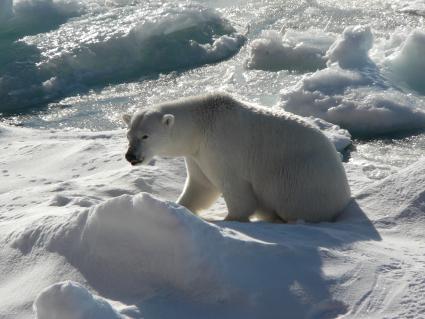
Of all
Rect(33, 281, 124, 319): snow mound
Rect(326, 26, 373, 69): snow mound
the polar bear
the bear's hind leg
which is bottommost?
Rect(326, 26, 373, 69): snow mound

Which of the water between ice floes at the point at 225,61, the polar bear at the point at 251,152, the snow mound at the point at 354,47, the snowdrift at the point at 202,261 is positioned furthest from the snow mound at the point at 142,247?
the snow mound at the point at 354,47

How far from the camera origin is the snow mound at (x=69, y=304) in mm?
3223

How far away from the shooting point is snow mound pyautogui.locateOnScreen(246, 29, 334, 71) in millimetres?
11617

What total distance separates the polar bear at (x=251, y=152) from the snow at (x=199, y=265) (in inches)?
16.4

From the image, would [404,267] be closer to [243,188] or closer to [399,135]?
[243,188]

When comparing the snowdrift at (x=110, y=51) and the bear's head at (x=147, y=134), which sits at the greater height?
the bear's head at (x=147, y=134)

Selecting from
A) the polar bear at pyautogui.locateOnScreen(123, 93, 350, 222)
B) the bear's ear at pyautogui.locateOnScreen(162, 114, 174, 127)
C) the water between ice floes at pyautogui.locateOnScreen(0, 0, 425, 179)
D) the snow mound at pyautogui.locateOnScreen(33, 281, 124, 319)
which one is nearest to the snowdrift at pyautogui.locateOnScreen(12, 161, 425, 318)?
the snow mound at pyautogui.locateOnScreen(33, 281, 124, 319)

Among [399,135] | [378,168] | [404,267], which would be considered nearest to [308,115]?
[399,135]

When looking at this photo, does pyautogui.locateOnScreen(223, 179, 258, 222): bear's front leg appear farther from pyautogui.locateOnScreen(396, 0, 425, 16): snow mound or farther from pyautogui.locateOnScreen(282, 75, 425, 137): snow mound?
pyautogui.locateOnScreen(396, 0, 425, 16): snow mound

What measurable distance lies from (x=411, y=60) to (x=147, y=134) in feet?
22.0

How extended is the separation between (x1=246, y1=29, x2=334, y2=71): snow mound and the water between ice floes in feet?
0.06

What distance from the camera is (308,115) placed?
9523 mm

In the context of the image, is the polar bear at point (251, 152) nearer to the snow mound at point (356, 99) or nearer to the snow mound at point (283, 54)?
the snow mound at point (356, 99)

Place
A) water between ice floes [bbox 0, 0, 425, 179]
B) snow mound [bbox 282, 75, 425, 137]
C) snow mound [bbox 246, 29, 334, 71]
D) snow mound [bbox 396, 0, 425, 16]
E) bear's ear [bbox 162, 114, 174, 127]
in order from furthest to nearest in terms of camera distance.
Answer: snow mound [bbox 396, 0, 425, 16] → snow mound [bbox 246, 29, 334, 71] → water between ice floes [bbox 0, 0, 425, 179] → snow mound [bbox 282, 75, 425, 137] → bear's ear [bbox 162, 114, 174, 127]
